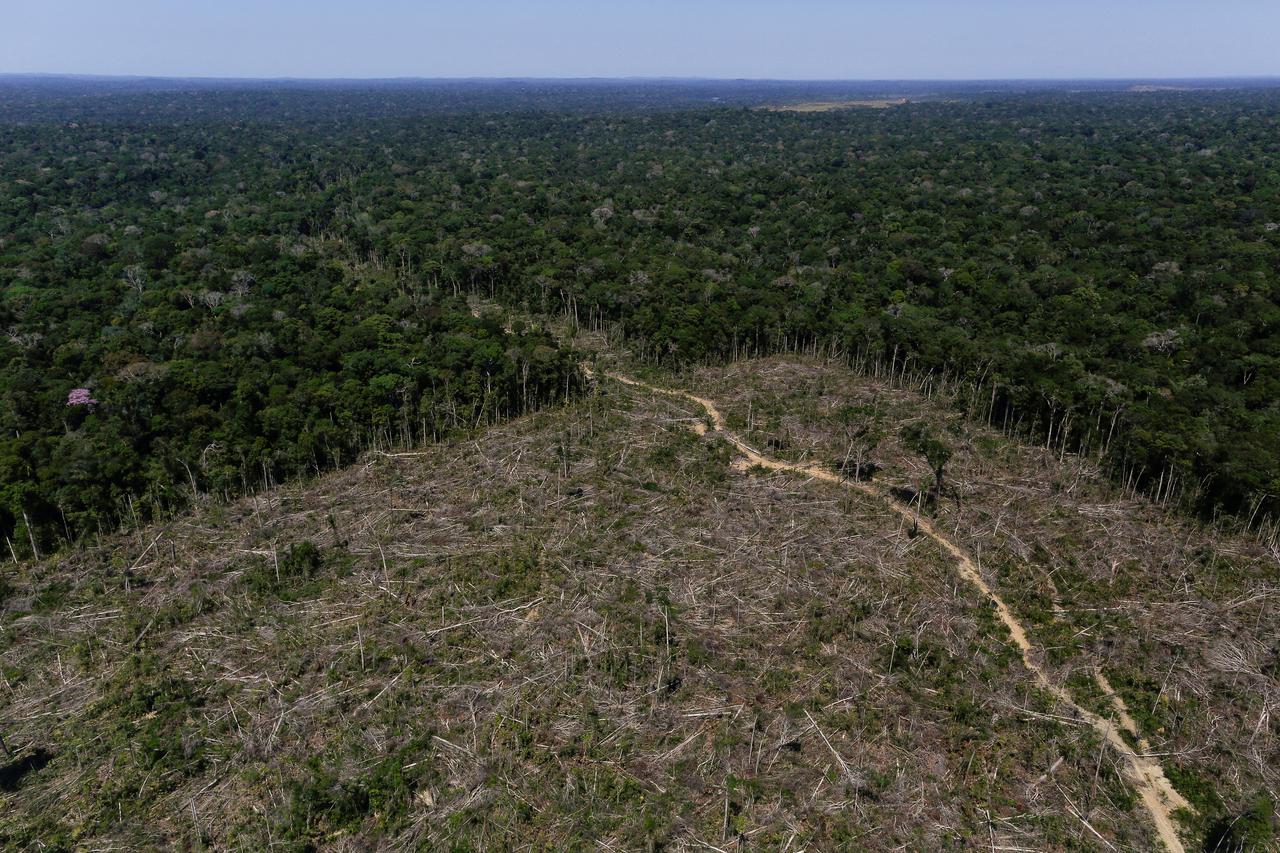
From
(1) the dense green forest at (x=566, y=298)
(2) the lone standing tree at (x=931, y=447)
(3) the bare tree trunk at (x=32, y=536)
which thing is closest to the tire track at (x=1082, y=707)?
(2) the lone standing tree at (x=931, y=447)

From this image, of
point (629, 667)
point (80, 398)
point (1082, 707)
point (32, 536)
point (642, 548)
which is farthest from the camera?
point (80, 398)

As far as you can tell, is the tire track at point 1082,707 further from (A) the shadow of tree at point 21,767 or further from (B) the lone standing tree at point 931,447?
(A) the shadow of tree at point 21,767

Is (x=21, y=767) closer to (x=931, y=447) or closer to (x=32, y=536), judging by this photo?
(x=32, y=536)

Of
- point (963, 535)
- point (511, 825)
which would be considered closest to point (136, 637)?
point (511, 825)

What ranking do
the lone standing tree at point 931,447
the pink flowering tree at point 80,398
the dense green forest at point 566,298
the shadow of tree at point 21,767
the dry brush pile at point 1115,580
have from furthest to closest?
the pink flowering tree at point 80,398, the dense green forest at point 566,298, the lone standing tree at point 931,447, the dry brush pile at point 1115,580, the shadow of tree at point 21,767

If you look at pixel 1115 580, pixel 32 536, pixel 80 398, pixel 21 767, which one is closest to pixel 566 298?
pixel 80 398

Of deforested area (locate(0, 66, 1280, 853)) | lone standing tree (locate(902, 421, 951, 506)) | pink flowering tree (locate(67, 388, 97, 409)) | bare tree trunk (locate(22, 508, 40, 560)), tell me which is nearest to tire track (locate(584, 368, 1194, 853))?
deforested area (locate(0, 66, 1280, 853))
